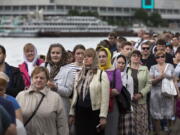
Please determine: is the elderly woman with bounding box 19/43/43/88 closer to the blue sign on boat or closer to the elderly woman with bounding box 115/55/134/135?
the elderly woman with bounding box 115/55/134/135

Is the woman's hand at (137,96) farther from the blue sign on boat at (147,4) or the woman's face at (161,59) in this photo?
the blue sign on boat at (147,4)

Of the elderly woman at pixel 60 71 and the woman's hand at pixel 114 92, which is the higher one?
the elderly woman at pixel 60 71

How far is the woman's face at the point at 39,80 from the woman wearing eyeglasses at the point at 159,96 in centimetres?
178

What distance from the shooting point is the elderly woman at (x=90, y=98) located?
3.89m

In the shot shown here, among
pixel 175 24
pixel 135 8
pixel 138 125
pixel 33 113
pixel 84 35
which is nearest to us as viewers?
pixel 33 113

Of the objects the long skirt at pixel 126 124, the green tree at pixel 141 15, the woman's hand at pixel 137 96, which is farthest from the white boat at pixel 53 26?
the long skirt at pixel 126 124

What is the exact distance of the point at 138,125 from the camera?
479 cm

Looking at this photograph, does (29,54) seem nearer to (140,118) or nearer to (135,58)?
(135,58)

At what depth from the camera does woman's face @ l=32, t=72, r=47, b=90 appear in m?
3.43

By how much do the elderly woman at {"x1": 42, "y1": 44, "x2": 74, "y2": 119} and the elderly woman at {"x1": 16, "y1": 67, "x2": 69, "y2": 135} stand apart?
0.57 metres

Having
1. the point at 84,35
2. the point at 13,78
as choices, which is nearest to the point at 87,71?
the point at 13,78

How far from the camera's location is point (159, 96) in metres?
5.04

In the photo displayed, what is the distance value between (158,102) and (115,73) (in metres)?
1.06

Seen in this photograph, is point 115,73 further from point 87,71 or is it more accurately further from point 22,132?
point 22,132
